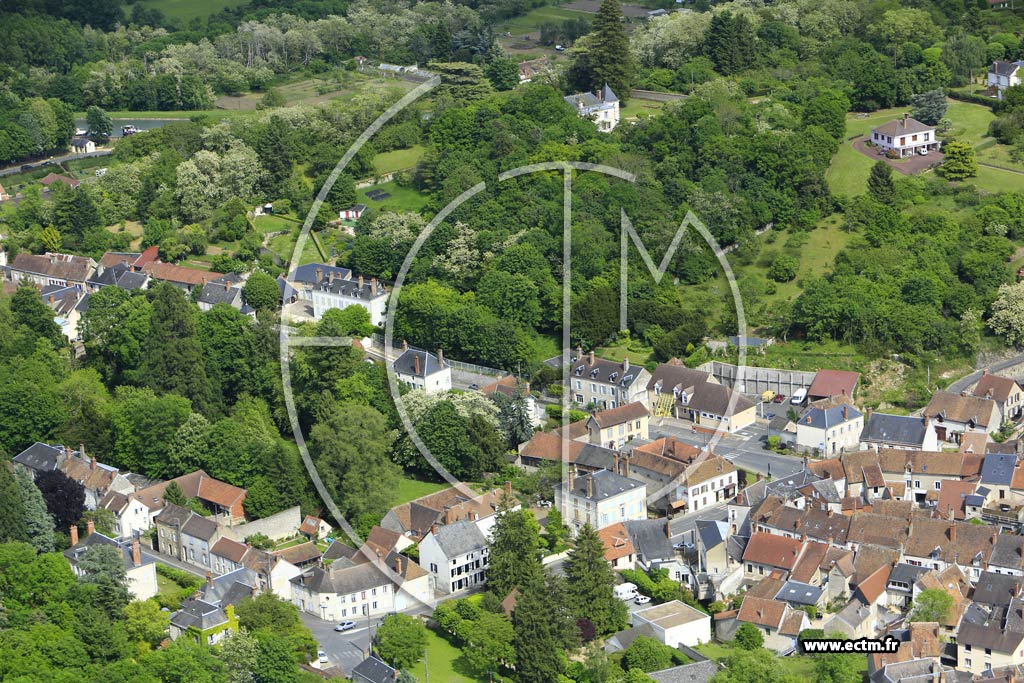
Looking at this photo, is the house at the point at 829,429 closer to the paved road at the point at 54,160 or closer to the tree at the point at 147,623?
the tree at the point at 147,623

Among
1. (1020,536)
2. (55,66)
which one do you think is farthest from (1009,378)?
(55,66)

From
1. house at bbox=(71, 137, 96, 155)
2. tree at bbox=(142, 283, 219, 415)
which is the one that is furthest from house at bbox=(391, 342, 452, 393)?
house at bbox=(71, 137, 96, 155)

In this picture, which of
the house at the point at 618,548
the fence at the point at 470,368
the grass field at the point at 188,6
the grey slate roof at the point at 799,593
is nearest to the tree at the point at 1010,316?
the fence at the point at 470,368

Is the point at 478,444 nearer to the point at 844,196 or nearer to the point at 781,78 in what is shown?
the point at 844,196

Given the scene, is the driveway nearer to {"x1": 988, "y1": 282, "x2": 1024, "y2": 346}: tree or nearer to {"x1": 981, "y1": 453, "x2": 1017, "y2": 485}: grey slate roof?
{"x1": 988, "y1": 282, "x2": 1024, "y2": 346}: tree

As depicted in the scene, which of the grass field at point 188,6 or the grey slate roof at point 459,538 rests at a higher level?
the grass field at point 188,6

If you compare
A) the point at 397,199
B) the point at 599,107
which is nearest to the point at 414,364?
the point at 397,199
